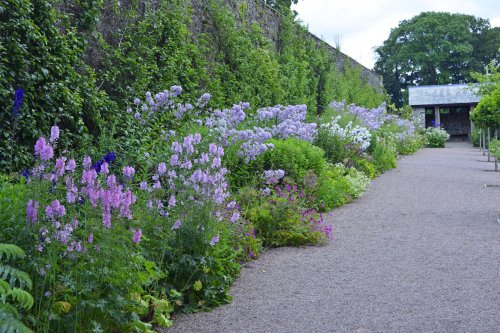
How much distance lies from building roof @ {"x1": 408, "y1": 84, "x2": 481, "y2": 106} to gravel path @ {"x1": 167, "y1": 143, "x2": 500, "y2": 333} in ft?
103

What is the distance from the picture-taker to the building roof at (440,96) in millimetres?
38562

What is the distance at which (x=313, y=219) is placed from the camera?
702 centimetres

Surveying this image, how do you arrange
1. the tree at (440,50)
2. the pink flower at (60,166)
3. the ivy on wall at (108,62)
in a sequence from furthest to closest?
the tree at (440,50) < the ivy on wall at (108,62) < the pink flower at (60,166)

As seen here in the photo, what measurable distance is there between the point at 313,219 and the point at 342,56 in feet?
50.7

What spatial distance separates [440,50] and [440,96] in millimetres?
15115

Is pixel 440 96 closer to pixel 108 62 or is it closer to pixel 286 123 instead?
pixel 286 123

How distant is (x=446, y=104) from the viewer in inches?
1531

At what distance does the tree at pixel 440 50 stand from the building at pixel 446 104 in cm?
972

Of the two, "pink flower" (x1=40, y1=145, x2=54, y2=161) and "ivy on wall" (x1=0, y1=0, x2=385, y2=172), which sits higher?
"ivy on wall" (x1=0, y1=0, x2=385, y2=172)

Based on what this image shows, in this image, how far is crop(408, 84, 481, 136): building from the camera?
38.7 meters

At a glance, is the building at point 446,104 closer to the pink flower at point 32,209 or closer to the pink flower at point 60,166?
the pink flower at point 60,166

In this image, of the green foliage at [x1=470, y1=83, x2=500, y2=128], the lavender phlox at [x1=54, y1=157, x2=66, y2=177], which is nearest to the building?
the green foliage at [x1=470, y1=83, x2=500, y2=128]

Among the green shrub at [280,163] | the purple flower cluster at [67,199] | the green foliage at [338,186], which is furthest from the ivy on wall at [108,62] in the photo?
the green foliage at [338,186]

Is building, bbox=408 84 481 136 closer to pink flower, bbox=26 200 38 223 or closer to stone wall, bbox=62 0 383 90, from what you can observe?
stone wall, bbox=62 0 383 90
